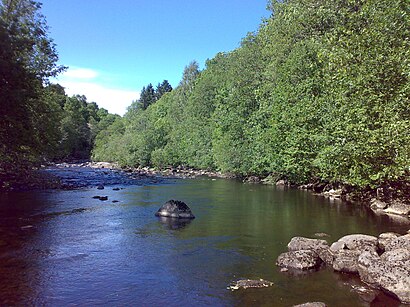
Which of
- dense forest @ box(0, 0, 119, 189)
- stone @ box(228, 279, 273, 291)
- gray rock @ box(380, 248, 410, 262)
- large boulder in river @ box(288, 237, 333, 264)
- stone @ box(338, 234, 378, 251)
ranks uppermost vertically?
dense forest @ box(0, 0, 119, 189)

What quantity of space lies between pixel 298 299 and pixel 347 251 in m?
4.44

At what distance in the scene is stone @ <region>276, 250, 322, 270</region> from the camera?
1377 cm

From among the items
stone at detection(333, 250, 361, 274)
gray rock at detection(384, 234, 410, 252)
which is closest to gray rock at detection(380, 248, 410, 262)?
gray rock at detection(384, 234, 410, 252)

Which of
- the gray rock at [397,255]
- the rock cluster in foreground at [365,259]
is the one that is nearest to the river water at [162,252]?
the rock cluster in foreground at [365,259]

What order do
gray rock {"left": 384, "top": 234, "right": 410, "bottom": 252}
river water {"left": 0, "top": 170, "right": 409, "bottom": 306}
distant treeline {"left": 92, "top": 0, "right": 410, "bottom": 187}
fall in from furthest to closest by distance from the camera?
distant treeline {"left": 92, "top": 0, "right": 410, "bottom": 187} → gray rock {"left": 384, "top": 234, "right": 410, "bottom": 252} → river water {"left": 0, "top": 170, "right": 409, "bottom": 306}

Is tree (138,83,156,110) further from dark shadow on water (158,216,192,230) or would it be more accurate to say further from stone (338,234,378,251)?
stone (338,234,378,251)

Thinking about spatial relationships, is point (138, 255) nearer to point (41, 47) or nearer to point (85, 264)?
point (85, 264)

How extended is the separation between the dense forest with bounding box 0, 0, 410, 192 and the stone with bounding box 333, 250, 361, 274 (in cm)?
691

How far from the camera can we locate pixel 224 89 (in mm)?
64688

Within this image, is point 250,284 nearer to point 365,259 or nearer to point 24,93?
point 365,259

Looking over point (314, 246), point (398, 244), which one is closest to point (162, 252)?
point (314, 246)

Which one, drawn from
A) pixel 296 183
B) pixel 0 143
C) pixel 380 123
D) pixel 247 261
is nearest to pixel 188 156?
pixel 296 183

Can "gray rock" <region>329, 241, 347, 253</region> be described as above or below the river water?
above

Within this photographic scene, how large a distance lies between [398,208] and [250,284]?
17612 mm
